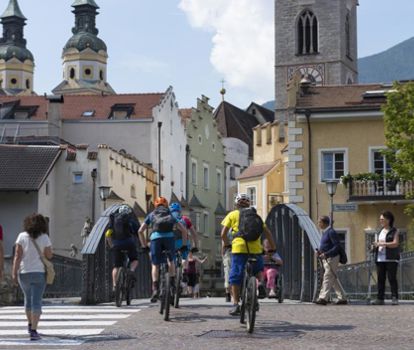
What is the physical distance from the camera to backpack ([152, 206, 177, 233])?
1656 centimetres

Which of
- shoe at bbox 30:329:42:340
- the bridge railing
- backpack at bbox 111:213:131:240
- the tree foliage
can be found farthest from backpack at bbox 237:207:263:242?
the tree foliage

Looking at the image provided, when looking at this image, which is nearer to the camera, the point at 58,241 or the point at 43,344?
the point at 43,344

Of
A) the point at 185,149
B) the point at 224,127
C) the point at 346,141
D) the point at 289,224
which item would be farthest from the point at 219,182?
the point at 289,224

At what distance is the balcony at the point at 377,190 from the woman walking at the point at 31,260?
103 ft

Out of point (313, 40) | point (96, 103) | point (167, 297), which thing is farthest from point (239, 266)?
point (313, 40)

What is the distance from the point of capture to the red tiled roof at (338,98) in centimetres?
4594

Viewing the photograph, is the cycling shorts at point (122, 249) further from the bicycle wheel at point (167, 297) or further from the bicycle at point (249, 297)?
the bicycle at point (249, 297)

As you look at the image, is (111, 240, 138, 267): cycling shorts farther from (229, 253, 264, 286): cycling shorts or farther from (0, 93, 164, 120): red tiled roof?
(0, 93, 164, 120): red tiled roof

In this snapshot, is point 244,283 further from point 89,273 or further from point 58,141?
point 58,141

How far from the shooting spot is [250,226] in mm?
14539

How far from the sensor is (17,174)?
54406 millimetres

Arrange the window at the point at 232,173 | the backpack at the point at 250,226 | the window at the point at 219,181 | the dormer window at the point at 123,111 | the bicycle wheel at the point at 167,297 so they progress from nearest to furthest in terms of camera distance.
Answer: the backpack at the point at 250,226 → the bicycle wheel at the point at 167,297 → the dormer window at the point at 123,111 → the window at the point at 219,181 → the window at the point at 232,173

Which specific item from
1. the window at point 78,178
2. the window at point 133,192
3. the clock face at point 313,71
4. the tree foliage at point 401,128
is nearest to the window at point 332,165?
the tree foliage at point 401,128

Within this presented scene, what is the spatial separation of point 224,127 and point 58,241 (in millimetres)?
47945
